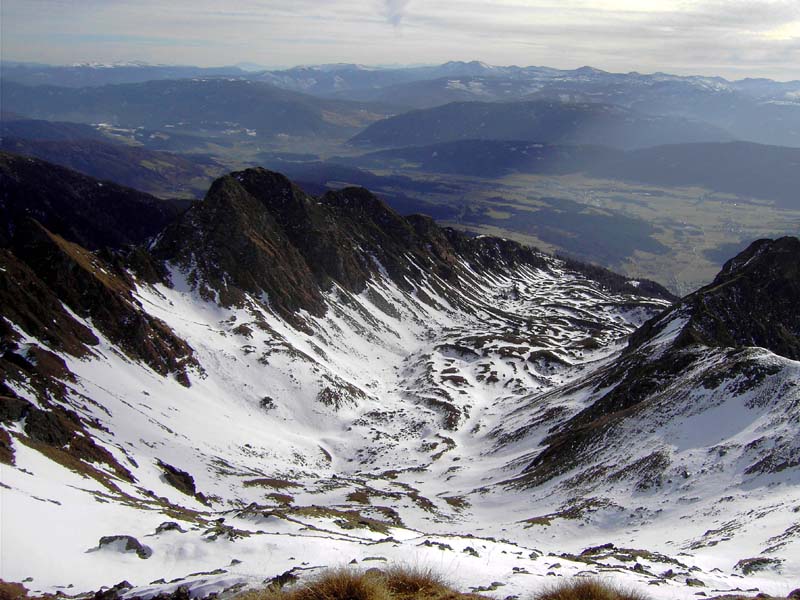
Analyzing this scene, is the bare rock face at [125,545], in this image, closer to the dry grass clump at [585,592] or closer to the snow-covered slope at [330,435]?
the snow-covered slope at [330,435]

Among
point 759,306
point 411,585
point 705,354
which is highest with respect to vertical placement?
point 411,585

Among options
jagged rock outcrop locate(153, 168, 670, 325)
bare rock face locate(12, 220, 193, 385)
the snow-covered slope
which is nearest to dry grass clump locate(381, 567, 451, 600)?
the snow-covered slope

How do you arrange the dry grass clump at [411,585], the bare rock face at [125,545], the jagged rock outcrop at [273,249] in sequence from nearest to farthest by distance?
the dry grass clump at [411,585]
the bare rock face at [125,545]
the jagged rock outcrop at [273,249]

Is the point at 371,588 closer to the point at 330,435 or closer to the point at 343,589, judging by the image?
the point at 343,589

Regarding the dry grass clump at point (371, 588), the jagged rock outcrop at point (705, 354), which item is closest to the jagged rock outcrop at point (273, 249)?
the jagged rock outcrop at point (705, 354)

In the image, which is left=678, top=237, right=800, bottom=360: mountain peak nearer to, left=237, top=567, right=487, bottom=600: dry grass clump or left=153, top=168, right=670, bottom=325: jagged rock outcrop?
left=153, top=168, right=670, bottom=325: jagged rock outcrop

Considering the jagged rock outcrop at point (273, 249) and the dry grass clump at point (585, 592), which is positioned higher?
the dry grass clump at point (585, 592)

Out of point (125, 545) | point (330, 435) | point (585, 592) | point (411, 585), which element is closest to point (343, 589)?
point (411, 585)

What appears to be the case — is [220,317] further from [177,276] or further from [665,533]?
[665,533]
